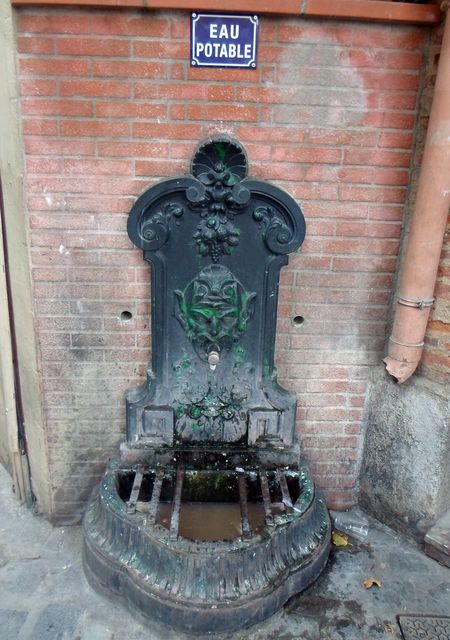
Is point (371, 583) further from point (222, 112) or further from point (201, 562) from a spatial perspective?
point (222, 112)

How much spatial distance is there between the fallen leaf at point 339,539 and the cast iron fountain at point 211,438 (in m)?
0.29

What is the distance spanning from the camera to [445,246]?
2686 millimetres

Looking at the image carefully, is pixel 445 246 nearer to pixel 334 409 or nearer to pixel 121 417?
pixel 334 409

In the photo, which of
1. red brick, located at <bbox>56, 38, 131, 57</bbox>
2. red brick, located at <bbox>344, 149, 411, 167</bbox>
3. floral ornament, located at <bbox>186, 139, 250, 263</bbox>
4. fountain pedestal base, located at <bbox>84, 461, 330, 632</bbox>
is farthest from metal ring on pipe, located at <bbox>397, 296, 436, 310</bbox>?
red brick, located at <bbox>56, 38, 131, 57</bbox>

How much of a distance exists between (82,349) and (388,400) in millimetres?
1823

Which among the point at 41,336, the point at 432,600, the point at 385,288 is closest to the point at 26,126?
the point at 41,336

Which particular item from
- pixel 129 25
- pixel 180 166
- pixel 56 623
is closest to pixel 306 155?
pixel 180 166

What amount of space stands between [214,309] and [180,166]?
31.0 inches

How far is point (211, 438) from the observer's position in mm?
3107

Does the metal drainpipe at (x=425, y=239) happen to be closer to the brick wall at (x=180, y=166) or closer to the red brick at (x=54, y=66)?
the brick wall at (x=180, y=166)

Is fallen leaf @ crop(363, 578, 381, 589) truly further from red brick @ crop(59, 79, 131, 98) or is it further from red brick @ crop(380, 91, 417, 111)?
red brick @ crop(59, 79, 131, 98)

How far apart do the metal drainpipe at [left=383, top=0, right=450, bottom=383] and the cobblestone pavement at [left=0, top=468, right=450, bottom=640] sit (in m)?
1.07

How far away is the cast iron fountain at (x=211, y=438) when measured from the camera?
2.46 metres

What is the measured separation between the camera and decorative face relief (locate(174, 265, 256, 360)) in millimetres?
2859
